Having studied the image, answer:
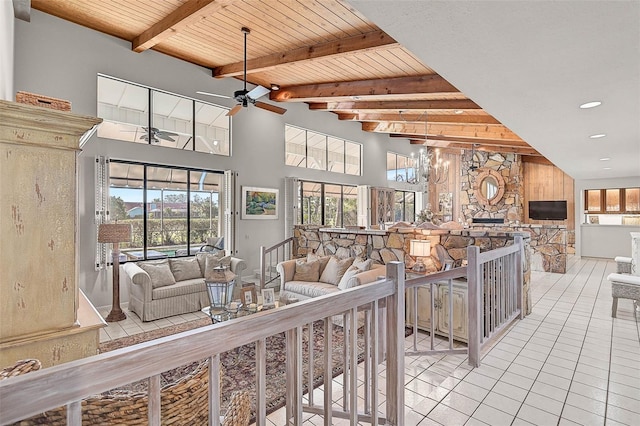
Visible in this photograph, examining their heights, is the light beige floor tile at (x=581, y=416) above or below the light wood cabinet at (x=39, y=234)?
below

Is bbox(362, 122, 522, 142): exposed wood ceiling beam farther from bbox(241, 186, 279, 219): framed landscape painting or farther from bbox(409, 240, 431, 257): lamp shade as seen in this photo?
bbox(241, 186, 279, 219): framed landscape painting

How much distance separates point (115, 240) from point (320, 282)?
3015mm

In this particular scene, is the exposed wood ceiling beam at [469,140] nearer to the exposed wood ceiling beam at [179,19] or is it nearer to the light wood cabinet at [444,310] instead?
A: the light wood cabinet at [444,310]

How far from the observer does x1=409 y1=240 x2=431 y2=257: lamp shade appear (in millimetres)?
4230

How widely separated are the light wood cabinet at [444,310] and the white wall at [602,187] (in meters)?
8.37

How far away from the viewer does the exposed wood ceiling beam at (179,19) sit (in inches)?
148

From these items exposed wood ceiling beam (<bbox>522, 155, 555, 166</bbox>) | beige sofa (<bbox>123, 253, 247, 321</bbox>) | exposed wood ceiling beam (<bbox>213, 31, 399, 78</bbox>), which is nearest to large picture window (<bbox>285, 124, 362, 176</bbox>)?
exposed wood ceiling beam (<bbox>213, 31, 399, 78</bbox>)

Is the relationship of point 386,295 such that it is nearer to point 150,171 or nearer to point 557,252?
point 150,171

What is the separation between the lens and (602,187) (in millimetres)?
9258

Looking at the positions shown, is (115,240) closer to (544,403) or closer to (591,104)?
(544,403)

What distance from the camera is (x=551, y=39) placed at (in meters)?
1.70

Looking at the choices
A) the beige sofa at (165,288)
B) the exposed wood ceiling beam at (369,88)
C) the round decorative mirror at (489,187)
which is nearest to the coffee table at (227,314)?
the beige sofa at (165,288)

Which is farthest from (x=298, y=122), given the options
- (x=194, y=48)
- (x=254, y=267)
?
(x=254, y=267)

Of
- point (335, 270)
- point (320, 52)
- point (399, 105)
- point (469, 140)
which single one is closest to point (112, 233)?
point (335, 270)
